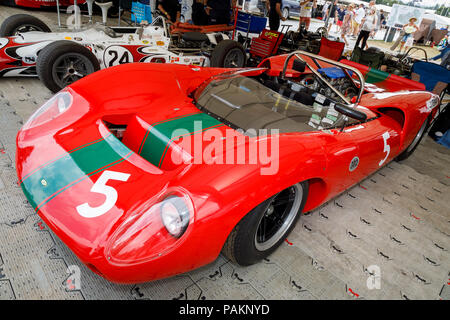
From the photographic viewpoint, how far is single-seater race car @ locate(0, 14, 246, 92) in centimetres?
307

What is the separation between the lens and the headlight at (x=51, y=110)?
5.67ft

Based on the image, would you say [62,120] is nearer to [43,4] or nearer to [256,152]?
[256,152]

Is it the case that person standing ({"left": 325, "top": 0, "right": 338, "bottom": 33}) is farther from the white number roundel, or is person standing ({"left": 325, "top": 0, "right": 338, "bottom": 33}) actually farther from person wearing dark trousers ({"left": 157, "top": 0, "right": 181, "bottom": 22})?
the white number roundel

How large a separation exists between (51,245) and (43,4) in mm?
8479

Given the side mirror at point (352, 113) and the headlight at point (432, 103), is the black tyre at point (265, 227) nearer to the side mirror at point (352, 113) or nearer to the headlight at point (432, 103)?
the side mirror at point (352, 113)

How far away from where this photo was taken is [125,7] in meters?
9.32

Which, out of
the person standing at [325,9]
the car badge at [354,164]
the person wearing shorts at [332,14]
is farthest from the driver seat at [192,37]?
the person standing at [325,9]

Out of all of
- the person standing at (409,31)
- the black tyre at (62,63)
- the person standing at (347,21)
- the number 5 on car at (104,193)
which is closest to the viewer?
the number 5 on car at (104,193)

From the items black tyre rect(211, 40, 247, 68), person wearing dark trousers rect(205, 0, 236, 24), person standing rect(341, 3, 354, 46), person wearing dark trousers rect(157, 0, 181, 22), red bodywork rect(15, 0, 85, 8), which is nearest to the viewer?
black tyre rect(211, 40, 247, 68)

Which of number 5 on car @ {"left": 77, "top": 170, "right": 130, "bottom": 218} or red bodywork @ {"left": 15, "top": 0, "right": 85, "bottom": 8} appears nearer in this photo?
number 5 on car @ {"left": 77, "top": 170, "right": 130, "bottom": 218}

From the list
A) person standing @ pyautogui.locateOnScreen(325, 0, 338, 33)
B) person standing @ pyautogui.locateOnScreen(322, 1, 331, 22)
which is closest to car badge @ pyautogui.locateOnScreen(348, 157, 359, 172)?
person standing @ pyautogui.locateOnScreen(325, 0, 338, 33)

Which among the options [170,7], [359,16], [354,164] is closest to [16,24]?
[170,7]

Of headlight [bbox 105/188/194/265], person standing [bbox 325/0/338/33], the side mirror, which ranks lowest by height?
headlight [bbox 105/188/194/265]

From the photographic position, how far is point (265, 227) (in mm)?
1676
